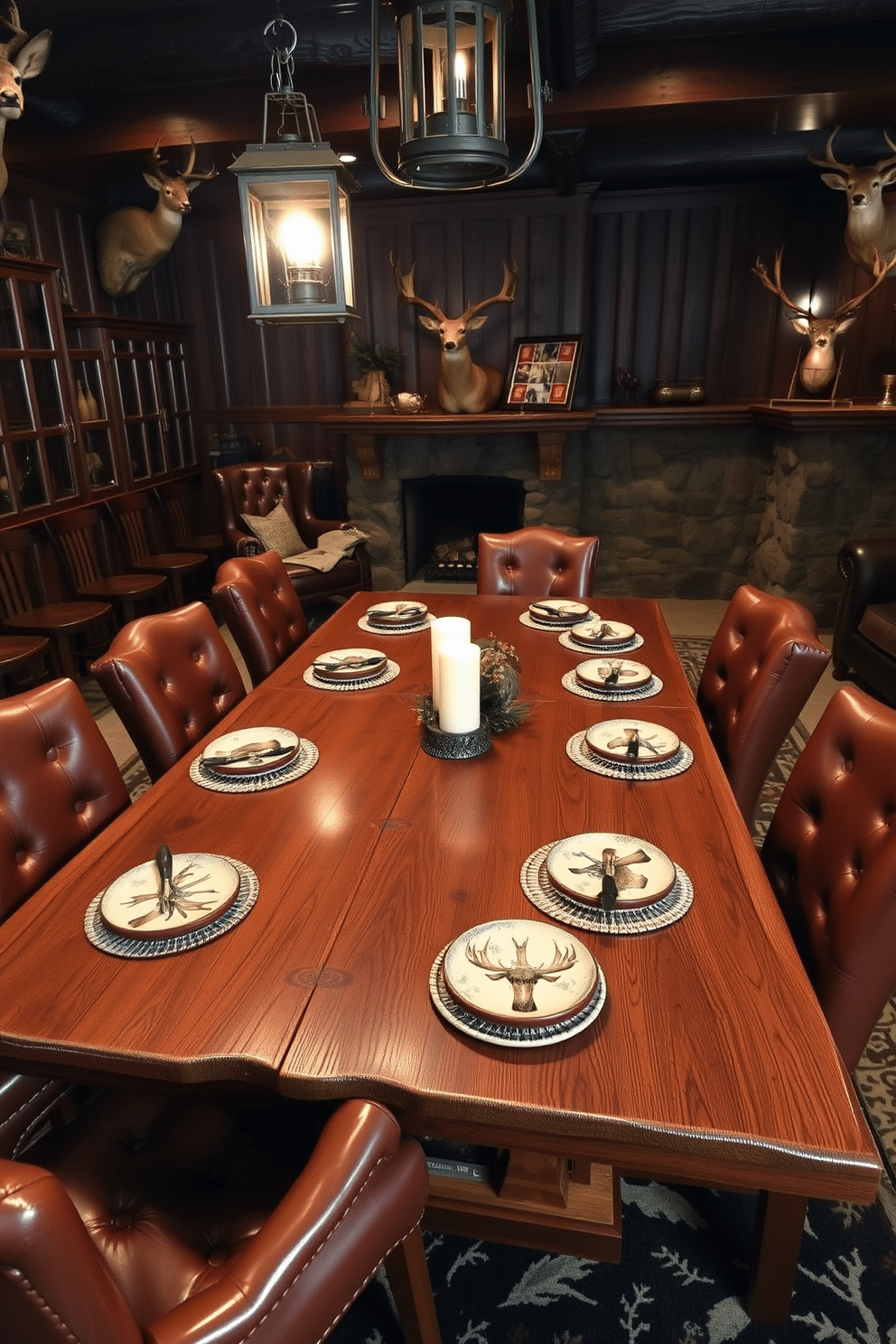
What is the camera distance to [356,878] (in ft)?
4.03

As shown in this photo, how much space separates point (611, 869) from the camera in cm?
117

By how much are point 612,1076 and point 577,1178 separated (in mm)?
583

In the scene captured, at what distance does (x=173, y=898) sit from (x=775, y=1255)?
1.07 meters

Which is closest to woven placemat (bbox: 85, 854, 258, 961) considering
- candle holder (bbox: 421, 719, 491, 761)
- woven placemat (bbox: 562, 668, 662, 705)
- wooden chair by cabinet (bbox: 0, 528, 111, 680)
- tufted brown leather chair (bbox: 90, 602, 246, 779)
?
candle holder (bbox: 421, 719, 491, 761)

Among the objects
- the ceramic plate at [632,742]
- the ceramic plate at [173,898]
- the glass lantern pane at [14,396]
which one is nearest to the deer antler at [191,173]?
the glass lantern pane at [14,396]

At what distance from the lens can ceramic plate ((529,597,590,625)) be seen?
2.36m

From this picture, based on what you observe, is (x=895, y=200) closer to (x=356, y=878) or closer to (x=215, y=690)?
(x=215, y=690)

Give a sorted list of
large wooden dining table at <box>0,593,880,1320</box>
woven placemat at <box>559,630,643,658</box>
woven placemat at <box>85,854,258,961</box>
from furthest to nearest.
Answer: woven placemat at <box>559,630,643,658</box>, woven placemat at <box>85,854,258,961</box>, large wooden dining table at <box>0,593,880,1320</box>

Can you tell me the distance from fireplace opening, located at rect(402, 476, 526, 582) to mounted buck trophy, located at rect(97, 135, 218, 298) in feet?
6.27

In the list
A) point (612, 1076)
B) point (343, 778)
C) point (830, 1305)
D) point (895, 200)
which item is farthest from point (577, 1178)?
point (895, 200)

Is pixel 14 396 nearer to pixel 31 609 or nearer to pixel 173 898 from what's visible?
pixel 31 609

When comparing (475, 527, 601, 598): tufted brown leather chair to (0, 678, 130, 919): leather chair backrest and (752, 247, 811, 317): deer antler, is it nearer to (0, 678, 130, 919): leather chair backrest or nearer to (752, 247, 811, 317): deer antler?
(0, 678, 130, 919): leather chair backrest

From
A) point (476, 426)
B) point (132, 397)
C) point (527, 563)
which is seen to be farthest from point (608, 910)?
point (132, 397)

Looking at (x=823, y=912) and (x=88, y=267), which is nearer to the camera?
(x=823, y=912)
